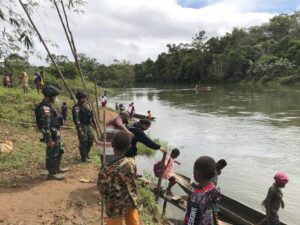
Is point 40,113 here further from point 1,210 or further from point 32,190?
point 1,210

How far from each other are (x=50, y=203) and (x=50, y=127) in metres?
1.44

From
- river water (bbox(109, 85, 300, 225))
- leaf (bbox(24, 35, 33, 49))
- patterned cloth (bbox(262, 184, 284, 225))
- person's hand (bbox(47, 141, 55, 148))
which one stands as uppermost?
leaf (bbox(24, 35, 33, 49))

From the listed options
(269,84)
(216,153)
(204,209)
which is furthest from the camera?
(269,84)

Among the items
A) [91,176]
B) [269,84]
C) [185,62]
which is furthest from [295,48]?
[91,176]

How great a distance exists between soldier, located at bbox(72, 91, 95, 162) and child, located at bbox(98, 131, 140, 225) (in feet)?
13.4

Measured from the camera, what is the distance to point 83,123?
869cm

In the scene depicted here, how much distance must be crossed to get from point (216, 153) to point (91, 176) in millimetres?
8690

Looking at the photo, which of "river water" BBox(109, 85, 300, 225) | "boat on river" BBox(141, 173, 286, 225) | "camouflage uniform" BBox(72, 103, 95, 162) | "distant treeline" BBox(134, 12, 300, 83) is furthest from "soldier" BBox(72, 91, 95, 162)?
"distant treeline" BBox(134, 12, 300, 83)

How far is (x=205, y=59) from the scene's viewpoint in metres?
79.9

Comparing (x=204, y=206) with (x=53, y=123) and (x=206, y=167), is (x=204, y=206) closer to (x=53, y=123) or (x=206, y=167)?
(x=206, y=167)

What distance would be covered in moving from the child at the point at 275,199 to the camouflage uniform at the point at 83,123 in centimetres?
399

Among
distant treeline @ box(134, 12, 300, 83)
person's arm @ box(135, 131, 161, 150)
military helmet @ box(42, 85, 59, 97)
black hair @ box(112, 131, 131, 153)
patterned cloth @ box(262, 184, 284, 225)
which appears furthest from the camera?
distant treeline @ box(134, 12, 300, 83)

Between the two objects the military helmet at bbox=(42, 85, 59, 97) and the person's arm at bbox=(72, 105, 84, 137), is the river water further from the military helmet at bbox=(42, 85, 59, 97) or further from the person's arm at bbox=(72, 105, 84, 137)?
the military helmet at bbox=(42, 85, 59, 97)

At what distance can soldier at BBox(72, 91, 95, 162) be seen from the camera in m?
8.39
